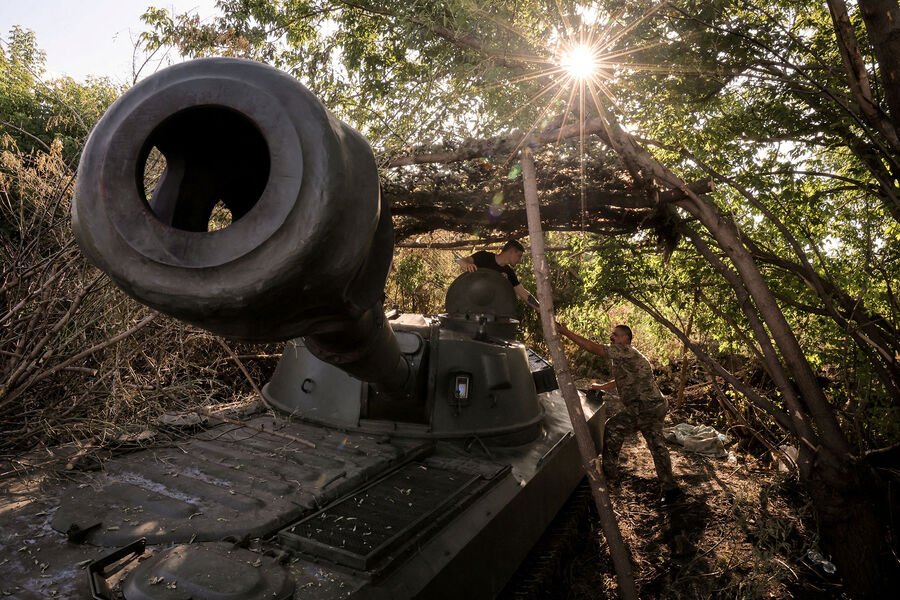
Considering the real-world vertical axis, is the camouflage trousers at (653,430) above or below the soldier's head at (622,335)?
below

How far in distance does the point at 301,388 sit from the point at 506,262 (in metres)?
2.99

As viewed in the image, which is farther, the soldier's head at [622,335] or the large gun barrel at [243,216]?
the soldier's head at [622,335]

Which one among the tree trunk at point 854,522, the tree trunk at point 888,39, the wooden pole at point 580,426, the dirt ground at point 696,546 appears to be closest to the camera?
the tree trunk at point 888,39

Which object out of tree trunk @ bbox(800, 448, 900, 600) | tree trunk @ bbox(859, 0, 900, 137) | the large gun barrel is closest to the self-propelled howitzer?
the large gun barrel

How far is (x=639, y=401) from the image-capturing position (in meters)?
6.79

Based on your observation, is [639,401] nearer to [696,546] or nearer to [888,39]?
[696,546]

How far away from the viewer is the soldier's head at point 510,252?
21.0ft

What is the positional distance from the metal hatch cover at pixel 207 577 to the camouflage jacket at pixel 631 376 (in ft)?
17.1

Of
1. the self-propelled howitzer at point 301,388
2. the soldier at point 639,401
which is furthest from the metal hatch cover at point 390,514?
the soldier at point 639,401

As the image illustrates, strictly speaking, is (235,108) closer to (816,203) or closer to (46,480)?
(46,480)

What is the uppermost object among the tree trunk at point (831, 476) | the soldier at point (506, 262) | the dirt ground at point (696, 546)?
the soldier at point (506, 262)

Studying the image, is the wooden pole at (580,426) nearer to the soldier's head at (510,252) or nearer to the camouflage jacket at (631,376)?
the soldier's head at (510,252)

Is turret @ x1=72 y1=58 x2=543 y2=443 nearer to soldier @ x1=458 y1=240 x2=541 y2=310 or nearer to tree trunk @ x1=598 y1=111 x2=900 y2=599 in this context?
tree trunk @ x1=598 y1=111 x2=900 y2=599

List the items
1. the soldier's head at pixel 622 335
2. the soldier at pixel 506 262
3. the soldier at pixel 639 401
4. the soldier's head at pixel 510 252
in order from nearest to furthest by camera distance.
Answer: the soldier at pixel 506 262 → the soldier's head at pixel 510 252 → the soldier at pixel 639 401 → the soldier's head at pixel 622 335
